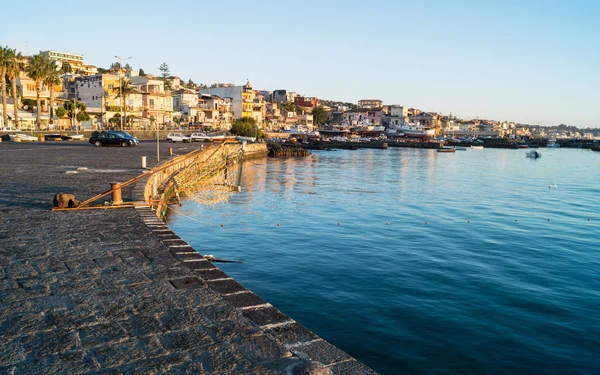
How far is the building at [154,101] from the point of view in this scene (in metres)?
95.8

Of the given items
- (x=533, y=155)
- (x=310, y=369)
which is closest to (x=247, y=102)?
(x=533, y=155)

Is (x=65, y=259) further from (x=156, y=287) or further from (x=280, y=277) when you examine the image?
(x=280, y=277)

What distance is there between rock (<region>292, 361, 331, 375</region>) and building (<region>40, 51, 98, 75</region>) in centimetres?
A: 13405

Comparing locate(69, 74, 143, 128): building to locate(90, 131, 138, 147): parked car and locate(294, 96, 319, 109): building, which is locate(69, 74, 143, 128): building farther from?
locate(294, 96, 319, 109): building

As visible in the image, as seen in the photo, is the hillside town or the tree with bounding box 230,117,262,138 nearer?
the hillside town

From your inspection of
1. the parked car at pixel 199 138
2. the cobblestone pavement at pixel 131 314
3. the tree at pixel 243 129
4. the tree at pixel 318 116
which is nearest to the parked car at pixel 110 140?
the parked car at pixel 199 138

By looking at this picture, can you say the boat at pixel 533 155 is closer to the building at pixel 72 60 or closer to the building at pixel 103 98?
the building at pixel 103 98

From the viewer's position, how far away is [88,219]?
11.8 metres

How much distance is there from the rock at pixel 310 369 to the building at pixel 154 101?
95418mm

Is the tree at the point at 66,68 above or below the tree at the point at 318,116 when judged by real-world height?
above

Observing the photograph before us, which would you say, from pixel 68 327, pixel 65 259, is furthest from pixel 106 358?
pixel 65 259

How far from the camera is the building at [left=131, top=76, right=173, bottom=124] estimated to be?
95.8 metres

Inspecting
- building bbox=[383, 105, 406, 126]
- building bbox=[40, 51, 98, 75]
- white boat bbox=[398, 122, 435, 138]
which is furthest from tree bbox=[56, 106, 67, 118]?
building bbox=[383, 105, 406, 126]

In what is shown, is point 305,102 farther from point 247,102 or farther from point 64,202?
point 64,202
